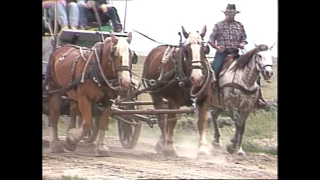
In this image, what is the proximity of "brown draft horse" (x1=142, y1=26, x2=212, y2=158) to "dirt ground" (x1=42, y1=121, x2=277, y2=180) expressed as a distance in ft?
0.16

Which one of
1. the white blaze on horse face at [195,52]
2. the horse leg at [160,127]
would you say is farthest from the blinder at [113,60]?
the white blaze on horse face at [195,52]

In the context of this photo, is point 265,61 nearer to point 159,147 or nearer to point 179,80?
point 179,80

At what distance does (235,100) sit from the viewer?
320cm

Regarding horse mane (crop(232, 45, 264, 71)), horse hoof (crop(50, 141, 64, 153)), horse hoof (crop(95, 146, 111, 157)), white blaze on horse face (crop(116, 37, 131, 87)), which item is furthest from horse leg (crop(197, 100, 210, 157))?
horse hoof (crop(50, 141, 64, 153))

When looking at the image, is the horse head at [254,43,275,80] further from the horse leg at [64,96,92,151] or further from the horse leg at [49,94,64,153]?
the horse leg at [49,94,64,153]

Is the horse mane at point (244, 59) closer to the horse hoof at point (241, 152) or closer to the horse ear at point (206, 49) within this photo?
the horse ear at point (206, 49)

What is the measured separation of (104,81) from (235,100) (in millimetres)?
641

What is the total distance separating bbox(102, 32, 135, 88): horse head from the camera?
128 inches

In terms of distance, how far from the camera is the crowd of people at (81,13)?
10.9 feet

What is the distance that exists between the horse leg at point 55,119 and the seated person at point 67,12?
361mm

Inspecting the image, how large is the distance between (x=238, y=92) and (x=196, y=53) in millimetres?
268
